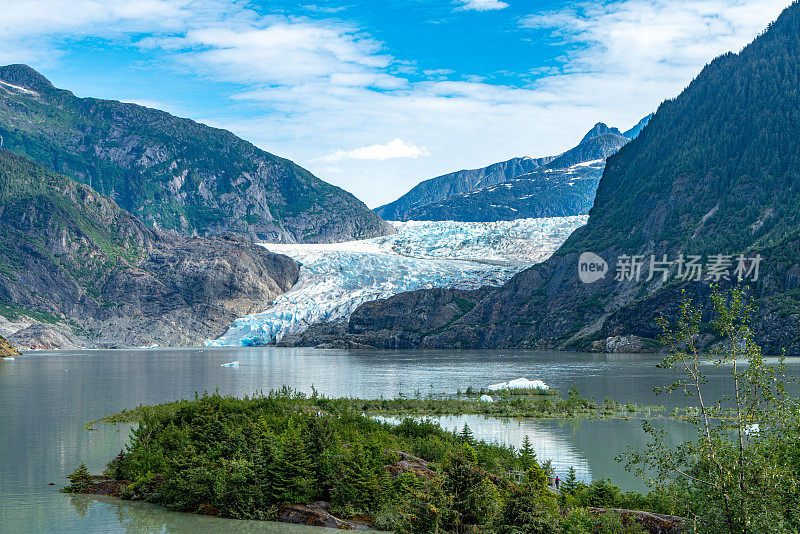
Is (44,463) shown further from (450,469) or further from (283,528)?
(450,469)

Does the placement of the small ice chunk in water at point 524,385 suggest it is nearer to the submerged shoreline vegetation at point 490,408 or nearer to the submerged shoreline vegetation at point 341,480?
the submerged shoreline vegetation at point 490,408

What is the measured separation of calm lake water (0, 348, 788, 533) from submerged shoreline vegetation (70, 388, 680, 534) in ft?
3.80

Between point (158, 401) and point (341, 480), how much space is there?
4491 centimetres

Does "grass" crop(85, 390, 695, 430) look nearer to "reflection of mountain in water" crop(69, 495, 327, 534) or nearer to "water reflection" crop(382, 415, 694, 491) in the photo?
"water reflection" crop(382, 415, 694, 491)

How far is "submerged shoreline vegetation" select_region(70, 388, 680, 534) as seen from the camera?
22.3 meters

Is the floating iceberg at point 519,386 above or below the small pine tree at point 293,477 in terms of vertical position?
below

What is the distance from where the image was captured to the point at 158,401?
68750 millimetres

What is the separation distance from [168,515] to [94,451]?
51.0 ft

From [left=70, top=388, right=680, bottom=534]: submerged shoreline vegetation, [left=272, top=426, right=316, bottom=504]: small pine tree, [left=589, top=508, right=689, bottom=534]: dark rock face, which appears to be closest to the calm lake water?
[left=70, top=388, right=680, bottom=534]: submerged shoreline vegetation

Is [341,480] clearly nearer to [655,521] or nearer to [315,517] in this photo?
[315,517]

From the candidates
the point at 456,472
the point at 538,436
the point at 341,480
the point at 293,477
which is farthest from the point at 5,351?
the point at 456,472

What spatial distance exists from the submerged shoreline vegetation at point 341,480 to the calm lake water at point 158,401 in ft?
3.80

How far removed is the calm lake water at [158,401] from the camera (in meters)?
28.3

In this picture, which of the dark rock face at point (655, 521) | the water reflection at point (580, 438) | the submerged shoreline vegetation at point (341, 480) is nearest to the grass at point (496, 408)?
the water reflection at point (580, 438)
